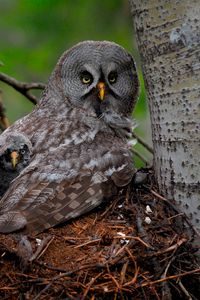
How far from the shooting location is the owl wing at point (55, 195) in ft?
18.4

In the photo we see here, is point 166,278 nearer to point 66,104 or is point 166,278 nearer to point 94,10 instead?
point 66,104

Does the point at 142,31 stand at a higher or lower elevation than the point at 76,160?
higher

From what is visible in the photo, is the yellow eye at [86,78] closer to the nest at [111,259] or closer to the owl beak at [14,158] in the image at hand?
the owl beak at [14,158]

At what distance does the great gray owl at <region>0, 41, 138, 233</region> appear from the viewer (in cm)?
577

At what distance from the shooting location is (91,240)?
18.3 feet

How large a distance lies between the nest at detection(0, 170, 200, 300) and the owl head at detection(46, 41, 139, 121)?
1391 mm

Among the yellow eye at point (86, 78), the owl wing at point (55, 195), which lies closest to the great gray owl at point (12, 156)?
the owl wing at point (55, 195)

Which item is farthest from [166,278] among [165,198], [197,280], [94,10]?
[94,10]

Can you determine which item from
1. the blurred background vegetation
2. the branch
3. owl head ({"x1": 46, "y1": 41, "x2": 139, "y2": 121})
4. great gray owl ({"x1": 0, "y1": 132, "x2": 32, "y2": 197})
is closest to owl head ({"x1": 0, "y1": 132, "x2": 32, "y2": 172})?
great gray owl ({"x1": 0, "y1": 132, "x2": 32, "y2": 197})

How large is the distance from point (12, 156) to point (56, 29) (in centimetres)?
465

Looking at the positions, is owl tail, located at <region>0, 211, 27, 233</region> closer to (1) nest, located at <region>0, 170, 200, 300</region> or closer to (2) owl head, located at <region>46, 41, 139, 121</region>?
(1) nest, located at <region>0, 170, 200, 300</region>

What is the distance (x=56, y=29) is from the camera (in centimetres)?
1094

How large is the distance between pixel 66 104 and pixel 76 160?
102 cm

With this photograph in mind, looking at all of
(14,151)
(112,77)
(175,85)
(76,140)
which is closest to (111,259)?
(175,85)
